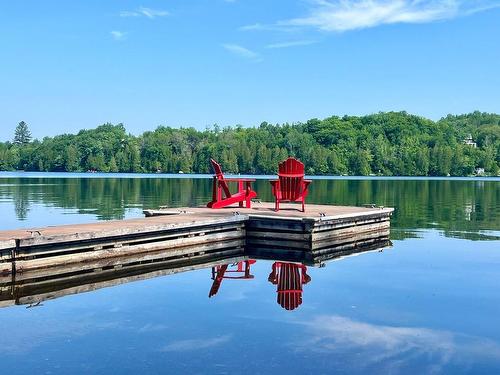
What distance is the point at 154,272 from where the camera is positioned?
14.7 meters

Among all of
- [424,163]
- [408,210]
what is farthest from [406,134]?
[408,210]

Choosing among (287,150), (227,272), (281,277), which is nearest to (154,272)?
(227,272)

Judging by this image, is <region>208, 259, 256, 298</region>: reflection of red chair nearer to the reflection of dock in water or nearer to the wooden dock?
the reflection of dock in water

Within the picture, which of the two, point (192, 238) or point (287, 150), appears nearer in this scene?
point (192, 238)

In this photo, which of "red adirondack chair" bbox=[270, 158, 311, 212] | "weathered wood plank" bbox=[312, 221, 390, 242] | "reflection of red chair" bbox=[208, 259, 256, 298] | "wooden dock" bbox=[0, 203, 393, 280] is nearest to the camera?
"wooden dock" bbox=[0, 203, 393, 280]

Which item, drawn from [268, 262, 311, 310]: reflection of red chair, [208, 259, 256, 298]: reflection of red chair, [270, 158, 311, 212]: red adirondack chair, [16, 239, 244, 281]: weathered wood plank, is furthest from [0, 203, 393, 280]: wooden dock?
[268, 262, 311, 310]: reflection of red chair

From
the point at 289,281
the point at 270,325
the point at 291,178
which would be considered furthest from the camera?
the point at 291,178

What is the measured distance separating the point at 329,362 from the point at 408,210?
27.9 meters

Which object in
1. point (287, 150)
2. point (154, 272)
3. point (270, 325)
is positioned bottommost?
point (270, 325)

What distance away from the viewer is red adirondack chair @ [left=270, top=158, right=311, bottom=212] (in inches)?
798

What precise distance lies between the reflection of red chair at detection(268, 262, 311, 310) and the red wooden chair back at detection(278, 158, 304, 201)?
439cm

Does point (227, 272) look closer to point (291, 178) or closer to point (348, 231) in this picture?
point (291, 178)

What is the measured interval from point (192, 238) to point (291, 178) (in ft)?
14.7

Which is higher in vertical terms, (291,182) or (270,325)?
(291,182)
